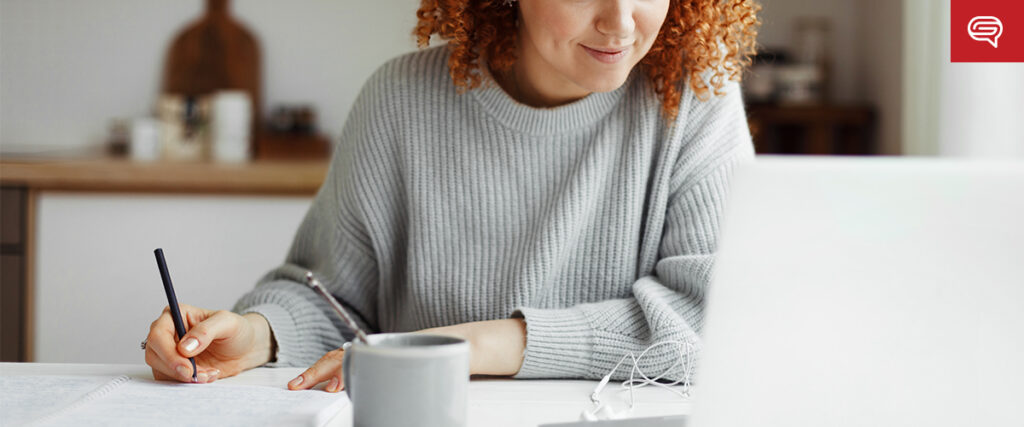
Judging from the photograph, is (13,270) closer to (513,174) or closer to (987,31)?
(513,174)

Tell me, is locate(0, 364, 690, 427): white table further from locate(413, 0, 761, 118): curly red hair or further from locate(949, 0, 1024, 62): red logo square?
locate(949, 0, 1024, 62): red logo square

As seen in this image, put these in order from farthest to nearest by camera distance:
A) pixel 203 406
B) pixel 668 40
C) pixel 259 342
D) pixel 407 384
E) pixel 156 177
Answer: pixel 156 177, pixel 668 40, pixel 259 342, pixel 203 406, pixel 407 384

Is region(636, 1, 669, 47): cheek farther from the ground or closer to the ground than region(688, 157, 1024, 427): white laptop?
farther from the ground

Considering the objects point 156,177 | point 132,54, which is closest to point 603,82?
Answer: point 156,177

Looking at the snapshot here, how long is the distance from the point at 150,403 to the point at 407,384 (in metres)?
0.28

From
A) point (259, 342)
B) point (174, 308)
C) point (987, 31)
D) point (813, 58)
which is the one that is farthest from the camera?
point (813, 58)

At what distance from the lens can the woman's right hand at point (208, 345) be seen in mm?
819

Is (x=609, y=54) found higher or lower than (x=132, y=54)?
lower

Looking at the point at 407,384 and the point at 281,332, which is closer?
the point at 407,384

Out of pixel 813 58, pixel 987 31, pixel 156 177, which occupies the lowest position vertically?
pixel 156 177

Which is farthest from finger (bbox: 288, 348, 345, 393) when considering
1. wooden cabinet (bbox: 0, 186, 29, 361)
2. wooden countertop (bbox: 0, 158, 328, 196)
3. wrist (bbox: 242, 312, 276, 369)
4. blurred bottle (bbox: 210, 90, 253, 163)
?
blurred bottle (bbox: 210, 90, 253, 163)

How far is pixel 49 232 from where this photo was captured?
2.19 m

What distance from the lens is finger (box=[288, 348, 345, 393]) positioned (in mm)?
808

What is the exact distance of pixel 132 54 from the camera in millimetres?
2812
